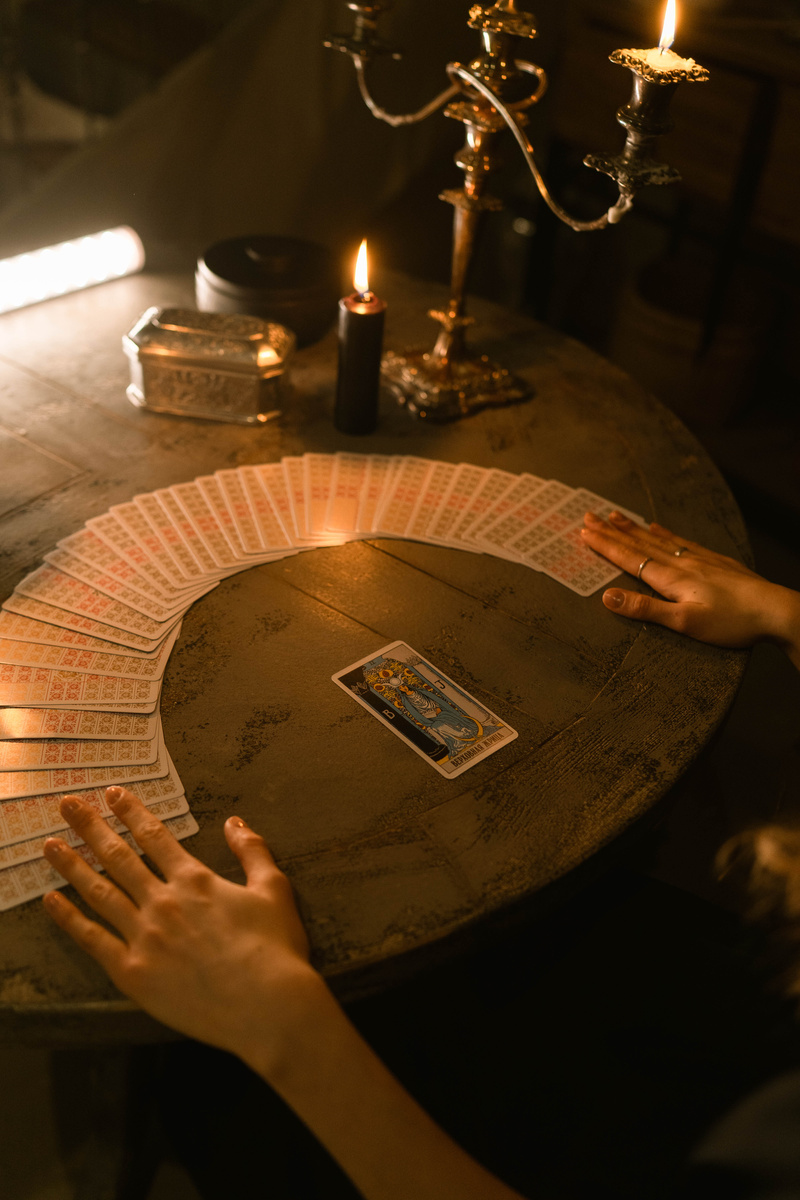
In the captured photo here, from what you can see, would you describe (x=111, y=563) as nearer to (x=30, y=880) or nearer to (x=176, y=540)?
(x=176, y=540)

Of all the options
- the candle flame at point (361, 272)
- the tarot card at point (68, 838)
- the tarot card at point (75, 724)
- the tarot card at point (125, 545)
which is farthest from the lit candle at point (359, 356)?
the tarot card at point (68, 838)

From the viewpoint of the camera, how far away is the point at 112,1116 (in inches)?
48.5

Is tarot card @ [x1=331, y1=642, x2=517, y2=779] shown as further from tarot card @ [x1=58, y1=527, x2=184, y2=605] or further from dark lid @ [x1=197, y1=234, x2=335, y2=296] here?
dark lid @ [x1=197, y1=234, x2=335, y2=296]

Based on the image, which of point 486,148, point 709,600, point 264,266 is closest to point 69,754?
point 709,600

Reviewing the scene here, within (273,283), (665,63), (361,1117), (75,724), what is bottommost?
(361,1117)

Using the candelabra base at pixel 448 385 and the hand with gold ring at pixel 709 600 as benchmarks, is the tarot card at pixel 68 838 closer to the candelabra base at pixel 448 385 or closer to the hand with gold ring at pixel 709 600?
the hand with gold ring at pixel 709 600

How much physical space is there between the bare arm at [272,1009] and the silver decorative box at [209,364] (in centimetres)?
95

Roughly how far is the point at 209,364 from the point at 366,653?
664 mm

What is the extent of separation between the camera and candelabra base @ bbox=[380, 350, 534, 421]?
1654 millimetres

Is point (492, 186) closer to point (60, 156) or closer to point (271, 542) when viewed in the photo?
point (60, 156)

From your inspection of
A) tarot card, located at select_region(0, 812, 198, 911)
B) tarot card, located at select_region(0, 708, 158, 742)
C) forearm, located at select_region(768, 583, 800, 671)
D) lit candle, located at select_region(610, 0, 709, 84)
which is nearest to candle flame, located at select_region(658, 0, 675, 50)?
lit candle, located at select_region(610, 0, 709, 84)

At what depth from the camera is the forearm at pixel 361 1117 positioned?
78cm

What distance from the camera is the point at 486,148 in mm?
1535

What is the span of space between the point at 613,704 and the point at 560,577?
26cm
